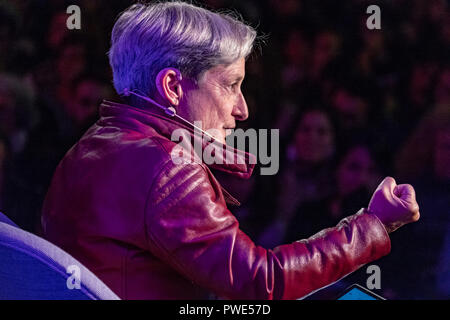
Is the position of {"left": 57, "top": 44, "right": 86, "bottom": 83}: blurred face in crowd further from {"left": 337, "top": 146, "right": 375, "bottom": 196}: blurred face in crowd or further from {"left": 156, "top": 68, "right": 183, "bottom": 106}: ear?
{"left": 156, "top": 68, "right": 183, "bottom": 106}: ear

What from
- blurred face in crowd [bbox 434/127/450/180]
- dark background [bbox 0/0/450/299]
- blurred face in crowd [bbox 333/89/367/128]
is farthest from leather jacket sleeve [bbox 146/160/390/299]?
blurred face in crowd [bbox 333/89/367/128]

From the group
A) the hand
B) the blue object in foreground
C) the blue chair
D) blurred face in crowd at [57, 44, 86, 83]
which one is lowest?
the blue object in foreground

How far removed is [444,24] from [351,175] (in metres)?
0.92

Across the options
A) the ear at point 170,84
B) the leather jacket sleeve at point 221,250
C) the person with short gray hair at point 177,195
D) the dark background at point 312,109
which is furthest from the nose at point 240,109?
the dark background at point 312,109

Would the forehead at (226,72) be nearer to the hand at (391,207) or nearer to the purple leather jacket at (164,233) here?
the purple leather jacket at (164,233)

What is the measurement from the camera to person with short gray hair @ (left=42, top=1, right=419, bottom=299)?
41.3 inches

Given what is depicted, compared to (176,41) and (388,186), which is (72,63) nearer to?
(176,41)

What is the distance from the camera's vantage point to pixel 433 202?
8.57 ft

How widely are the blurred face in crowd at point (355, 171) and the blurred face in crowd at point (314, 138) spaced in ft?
0.32

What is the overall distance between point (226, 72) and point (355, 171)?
1.50 meters

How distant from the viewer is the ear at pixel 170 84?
1.23m

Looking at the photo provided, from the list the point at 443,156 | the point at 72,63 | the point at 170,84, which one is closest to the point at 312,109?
the point at 443,156
